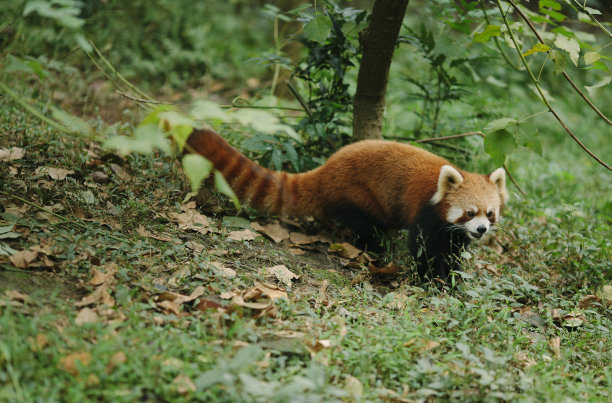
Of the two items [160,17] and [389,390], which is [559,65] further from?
[160,17]

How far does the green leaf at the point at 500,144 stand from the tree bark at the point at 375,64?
1.17 meters

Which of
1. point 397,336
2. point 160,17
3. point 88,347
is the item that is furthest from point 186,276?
point 160,17

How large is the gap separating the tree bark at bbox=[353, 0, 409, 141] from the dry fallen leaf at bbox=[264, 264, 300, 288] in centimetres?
170

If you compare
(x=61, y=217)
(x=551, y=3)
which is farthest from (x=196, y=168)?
(x=551, y=3)

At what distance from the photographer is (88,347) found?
2027 millimetres

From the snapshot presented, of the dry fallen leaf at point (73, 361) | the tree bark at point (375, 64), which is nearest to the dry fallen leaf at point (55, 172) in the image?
the dry fallen leaf at point (73, 361)

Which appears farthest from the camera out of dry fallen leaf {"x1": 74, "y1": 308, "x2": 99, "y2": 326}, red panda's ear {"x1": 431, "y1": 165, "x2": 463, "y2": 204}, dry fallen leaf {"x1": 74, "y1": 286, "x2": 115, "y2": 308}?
red panda's ear {"x1": 431, "y1": 165, "x2": 463, "y2": 204}

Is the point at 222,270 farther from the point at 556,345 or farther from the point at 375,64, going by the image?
the point at 375,64

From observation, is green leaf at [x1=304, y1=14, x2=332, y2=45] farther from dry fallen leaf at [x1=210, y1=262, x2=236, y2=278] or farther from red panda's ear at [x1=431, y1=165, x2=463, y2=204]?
dry fallen leaf at [x1=210, y1=262, x2=236, y2=278]

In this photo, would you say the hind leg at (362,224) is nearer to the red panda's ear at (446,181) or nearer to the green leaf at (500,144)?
the red panda's ear at (446,181)

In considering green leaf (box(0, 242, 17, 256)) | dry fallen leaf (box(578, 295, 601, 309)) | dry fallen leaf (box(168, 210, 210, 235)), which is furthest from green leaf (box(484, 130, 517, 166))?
green leaf (box(0, 242, 17, 256))

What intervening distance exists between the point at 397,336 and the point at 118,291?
145 cm

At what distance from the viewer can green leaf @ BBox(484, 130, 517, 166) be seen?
3.25 metres

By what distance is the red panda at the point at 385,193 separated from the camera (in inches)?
145
